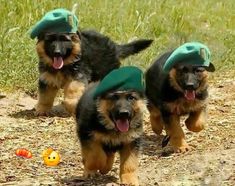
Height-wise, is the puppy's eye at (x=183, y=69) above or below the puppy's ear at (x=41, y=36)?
below

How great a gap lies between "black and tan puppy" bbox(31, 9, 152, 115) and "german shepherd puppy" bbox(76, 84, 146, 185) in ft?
8.92

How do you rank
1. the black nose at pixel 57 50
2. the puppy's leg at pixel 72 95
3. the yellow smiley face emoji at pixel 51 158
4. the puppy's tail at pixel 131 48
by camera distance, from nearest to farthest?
the yellow smiley face emoji at pixel 51 158, the puppy's leg at pixel 72 95, the black nose at pixel 57 50, the puppy's tail at pixel 131 48

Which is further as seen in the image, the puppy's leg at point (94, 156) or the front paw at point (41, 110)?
the front paw at point (41, 110)

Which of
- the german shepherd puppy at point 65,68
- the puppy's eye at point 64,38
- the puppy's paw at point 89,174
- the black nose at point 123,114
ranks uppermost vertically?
the puppy's eye at point 64,38

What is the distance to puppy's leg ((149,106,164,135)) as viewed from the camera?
7868 mm

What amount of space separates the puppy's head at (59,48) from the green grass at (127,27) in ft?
2.87

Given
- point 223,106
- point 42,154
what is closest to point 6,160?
point 42,154

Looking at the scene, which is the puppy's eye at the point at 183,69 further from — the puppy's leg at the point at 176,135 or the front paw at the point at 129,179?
the front paw at the point at 129,179

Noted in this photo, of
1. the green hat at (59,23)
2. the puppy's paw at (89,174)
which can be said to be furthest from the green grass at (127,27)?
the puppy's paw at (89,174)

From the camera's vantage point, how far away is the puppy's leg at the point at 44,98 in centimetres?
888

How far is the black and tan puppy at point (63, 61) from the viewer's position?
28.8ft

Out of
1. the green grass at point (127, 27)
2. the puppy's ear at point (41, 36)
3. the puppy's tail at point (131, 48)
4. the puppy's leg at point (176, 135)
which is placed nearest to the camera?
the puppy's leg at point (176, 135)

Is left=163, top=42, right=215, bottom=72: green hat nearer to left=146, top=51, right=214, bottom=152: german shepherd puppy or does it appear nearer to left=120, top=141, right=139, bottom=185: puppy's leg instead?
left=146, top=51, right=214, bottom=152: german shepherd puppy

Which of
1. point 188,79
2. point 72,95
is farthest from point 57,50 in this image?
point 188,79
